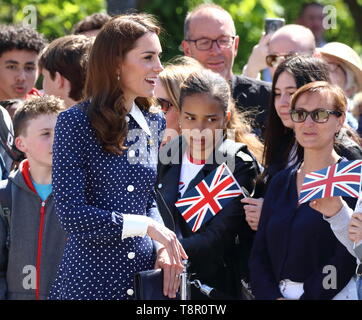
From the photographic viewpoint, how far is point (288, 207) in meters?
4.77

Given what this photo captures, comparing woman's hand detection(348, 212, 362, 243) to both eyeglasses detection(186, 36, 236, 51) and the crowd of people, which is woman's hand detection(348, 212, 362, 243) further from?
eyeglasses detection(186, 36, 236, 51)

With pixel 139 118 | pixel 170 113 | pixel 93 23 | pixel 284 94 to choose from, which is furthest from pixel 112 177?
pixel 93 23

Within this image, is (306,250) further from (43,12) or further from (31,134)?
(43,12)

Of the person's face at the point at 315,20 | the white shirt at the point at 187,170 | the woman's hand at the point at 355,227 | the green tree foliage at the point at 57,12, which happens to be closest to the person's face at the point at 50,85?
the white shirt at the point at 187,170

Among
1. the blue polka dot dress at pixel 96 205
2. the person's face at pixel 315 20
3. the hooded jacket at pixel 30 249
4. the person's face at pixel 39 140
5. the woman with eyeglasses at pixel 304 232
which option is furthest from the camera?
the person's face at pixel 315 20

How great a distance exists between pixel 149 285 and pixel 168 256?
0.16m

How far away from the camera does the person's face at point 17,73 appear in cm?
711

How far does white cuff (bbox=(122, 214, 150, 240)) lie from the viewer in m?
4.04

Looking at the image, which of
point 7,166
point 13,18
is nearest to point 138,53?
point 7,166

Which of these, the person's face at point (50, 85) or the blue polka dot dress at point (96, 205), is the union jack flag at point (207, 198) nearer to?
the blue polka dot dress at point (96, 205)

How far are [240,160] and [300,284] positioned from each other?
909mm

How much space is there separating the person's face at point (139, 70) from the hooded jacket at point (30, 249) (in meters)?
0.98

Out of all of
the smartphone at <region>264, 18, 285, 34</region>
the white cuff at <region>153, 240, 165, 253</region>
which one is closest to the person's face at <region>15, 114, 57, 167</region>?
the white cuff at <region>153, 240, 165, 253</region>

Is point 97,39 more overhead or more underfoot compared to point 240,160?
more overhead
